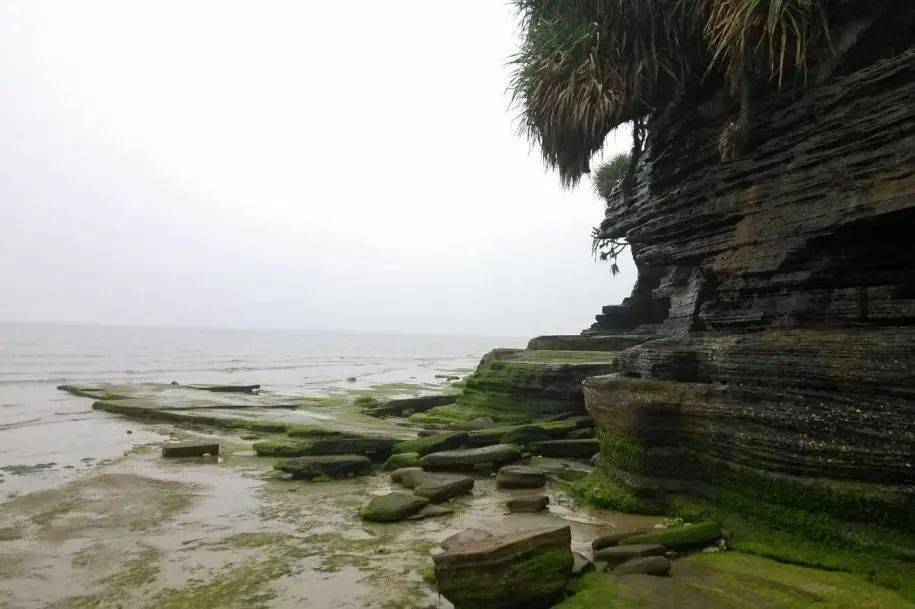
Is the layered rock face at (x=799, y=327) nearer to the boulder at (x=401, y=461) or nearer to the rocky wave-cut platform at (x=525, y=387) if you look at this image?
the boulder at (x=401, y=461)

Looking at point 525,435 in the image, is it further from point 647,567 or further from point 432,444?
point 647,567

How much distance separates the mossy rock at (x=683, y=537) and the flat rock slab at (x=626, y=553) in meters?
0.16

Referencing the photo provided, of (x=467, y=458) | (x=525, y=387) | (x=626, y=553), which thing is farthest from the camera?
(x=525, y=387)

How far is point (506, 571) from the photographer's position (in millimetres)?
4566

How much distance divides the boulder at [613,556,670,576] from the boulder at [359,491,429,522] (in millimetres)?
2846

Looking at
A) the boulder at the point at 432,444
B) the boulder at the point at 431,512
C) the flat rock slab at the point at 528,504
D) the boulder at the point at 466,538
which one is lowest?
the boulder at the point at 431,512

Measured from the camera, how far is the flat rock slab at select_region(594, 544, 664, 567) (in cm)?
539

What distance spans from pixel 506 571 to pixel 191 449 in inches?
362

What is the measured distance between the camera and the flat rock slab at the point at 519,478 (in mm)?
8781

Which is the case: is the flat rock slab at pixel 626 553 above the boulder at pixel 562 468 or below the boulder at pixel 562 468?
above

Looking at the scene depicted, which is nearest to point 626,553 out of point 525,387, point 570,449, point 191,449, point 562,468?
point 562,468

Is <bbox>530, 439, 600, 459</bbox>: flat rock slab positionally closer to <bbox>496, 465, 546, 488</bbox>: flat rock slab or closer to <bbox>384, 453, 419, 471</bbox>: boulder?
<bbox>496, 465, 546, 488</bbox>: flat rock slab

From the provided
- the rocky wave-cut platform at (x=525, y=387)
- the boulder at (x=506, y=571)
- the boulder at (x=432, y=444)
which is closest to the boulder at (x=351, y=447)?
the boulder at (x=432, y=444)

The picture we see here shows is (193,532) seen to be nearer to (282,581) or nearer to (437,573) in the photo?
(282,581)
